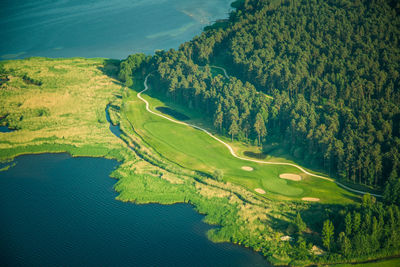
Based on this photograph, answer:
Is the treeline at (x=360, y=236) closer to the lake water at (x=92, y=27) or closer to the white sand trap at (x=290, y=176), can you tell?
the white sand trap at (x=290, y=176)

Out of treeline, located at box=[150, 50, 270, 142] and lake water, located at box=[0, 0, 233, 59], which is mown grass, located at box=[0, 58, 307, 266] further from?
lake water, located at box=[0, 0, 233, 59]

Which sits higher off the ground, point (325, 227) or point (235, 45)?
point (235, 45)

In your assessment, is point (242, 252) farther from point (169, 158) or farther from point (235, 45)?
point (235, 45)

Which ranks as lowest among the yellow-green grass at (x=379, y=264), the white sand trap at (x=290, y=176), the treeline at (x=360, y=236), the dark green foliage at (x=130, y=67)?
the yellow-green grass at (x=379, y=264)

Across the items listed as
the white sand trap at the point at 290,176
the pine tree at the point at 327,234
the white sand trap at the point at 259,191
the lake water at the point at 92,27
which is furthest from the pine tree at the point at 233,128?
the lake water at the point at 92,27

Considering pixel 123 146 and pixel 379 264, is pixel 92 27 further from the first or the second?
pixel 379 264

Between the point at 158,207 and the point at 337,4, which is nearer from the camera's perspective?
the point at 158,207

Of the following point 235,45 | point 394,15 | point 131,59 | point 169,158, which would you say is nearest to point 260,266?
point 169,158
